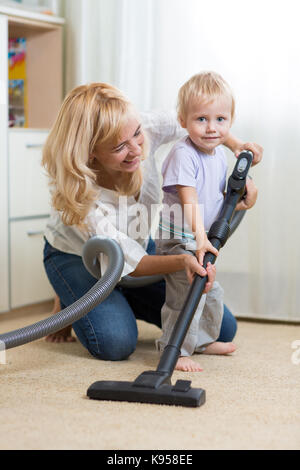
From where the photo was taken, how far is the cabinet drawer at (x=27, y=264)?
6.04 ft

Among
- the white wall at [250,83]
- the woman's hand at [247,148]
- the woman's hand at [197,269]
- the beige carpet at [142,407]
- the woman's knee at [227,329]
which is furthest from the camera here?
the white wall at [250,83]

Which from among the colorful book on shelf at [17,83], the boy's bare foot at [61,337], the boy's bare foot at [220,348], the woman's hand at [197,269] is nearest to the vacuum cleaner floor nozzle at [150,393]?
the woman's hand at [197,269]

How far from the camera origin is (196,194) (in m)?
1.31

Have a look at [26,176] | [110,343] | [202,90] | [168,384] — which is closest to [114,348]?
[110,343]

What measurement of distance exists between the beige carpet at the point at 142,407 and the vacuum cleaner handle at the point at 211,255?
0.10m

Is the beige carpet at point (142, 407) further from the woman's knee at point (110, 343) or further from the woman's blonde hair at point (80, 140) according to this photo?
the woman's blonde hair at point (80, 140)

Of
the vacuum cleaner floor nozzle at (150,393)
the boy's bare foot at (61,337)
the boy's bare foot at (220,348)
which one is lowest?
the boy's bare foot at (61,337)

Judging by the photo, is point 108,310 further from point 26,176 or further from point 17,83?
point 17,83

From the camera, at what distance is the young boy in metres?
1.29

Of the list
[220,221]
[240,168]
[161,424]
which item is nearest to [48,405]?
[161,424]

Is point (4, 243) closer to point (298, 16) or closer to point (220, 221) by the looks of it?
point (220, 221)

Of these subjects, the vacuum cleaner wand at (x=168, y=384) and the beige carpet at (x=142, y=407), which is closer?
the beige carpet at (x=142, y=407)

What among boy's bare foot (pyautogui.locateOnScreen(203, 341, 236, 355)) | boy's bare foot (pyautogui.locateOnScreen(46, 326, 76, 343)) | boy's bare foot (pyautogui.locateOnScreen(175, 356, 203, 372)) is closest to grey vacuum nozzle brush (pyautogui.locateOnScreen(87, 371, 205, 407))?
boy's bare foot (pyautogui.locateOnScreen(175, 356, 203, 372))
